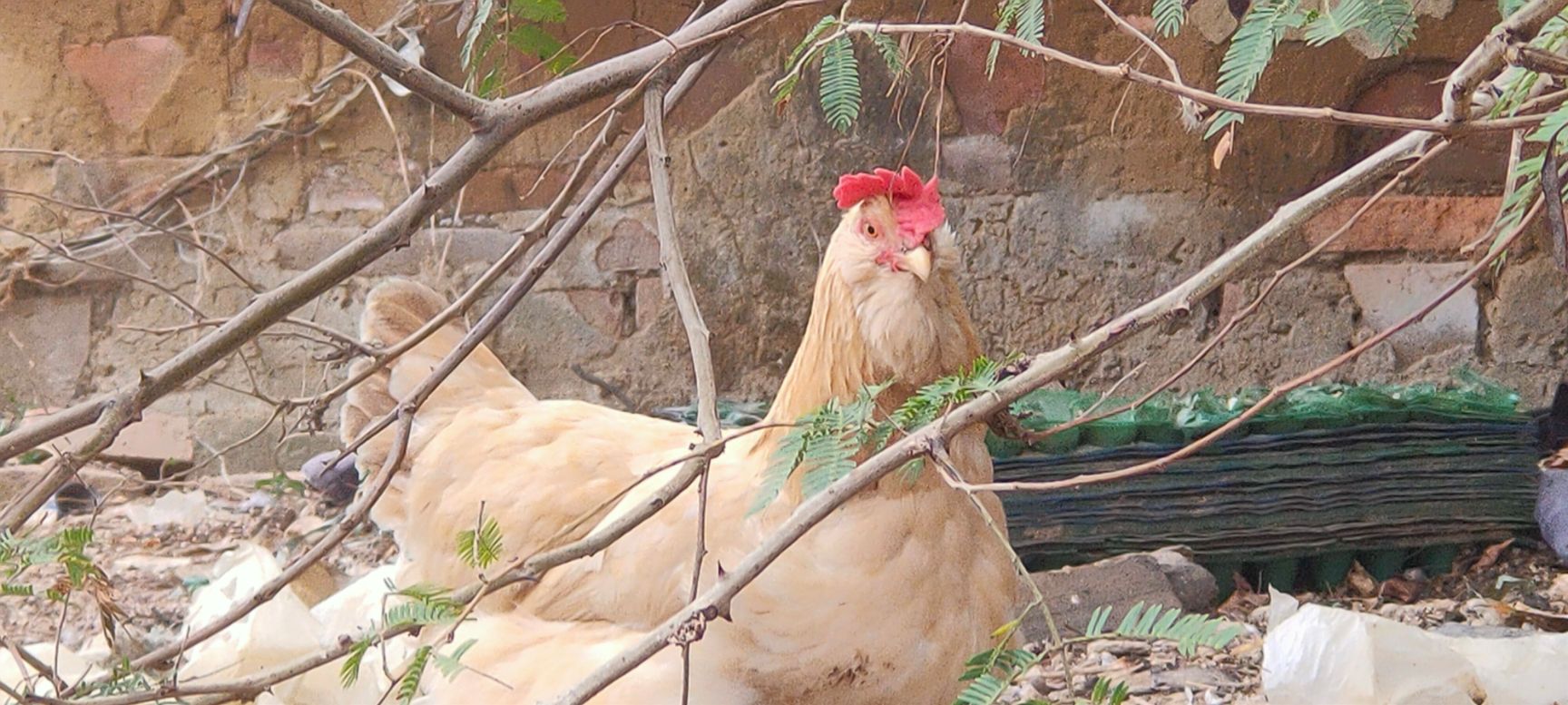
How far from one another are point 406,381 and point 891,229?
1.07m

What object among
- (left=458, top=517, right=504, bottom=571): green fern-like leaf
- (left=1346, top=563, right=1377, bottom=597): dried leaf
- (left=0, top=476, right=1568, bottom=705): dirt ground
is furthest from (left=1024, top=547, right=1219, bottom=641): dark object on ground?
(left=458, top=517, right=504, bottom=571): green fern-like leaf

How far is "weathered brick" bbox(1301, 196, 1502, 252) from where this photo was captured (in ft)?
11.4

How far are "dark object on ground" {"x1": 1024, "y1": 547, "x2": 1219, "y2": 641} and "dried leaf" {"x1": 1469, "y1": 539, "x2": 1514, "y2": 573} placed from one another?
2.04 ft

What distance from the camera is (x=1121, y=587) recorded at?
2.73 metres

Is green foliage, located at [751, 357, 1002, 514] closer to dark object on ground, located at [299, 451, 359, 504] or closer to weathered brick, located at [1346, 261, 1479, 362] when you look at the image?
dark object on ground, located at [299, 451, 359, 504]

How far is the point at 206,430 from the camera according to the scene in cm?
370

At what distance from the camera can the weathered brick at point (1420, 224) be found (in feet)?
11.4

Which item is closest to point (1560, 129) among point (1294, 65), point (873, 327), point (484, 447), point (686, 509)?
point (873, 327)

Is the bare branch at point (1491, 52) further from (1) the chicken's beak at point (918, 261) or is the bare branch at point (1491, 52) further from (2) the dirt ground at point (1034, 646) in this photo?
(2) the dirt ground at point (1034, 646)

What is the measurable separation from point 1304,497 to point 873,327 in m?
1.58

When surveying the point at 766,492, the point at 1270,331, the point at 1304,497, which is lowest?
the point at 1304,497

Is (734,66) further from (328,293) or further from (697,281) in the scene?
(328,293)

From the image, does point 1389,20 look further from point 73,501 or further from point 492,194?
point 73,501

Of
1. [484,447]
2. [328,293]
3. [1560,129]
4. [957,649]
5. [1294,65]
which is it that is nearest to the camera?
[1560,129]
